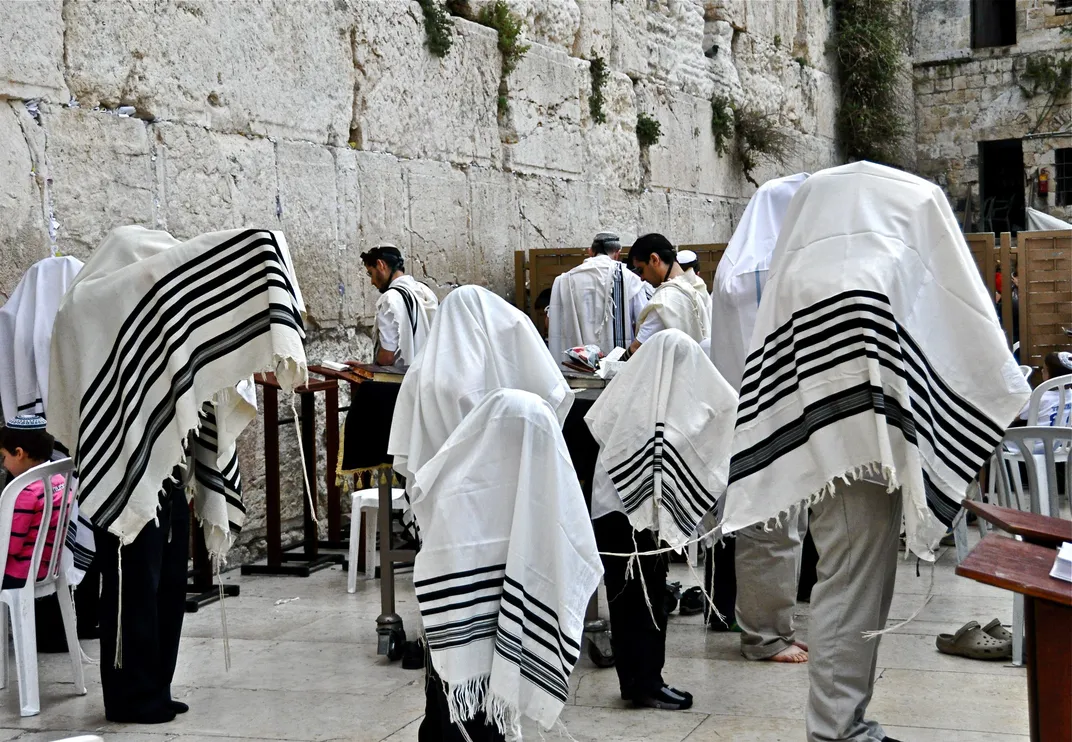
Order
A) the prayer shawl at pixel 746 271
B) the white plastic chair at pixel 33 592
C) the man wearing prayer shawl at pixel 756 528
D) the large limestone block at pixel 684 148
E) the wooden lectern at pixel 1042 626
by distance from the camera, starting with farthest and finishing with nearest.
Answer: the large limestone block at pixel 684 148 < the prayer shawl at pixel 746 271 < the man wearing prayer shawl at pixel 756 528 < the white plastic chair at pixel 33 592 < the wooden lectern at pixel 1042 626

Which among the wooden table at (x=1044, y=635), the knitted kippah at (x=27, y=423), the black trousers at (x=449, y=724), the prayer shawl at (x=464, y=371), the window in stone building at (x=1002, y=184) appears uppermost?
the window in stone building at (x=1002, y=184)

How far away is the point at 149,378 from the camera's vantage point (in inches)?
161

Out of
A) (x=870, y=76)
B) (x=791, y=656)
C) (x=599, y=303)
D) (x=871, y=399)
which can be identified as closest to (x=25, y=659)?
(x=791, y=656)

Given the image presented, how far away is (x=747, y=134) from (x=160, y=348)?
10.3 meters

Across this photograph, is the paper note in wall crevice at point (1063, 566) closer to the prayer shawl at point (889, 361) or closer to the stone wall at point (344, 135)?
the prayer shawl at point (889, 361)

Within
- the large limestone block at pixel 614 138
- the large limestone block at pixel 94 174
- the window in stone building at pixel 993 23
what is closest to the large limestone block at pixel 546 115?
the large limestone block at pixel 614 138

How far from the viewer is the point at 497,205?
31.4ft

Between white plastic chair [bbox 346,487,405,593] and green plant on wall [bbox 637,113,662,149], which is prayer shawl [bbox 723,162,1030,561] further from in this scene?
green plant on wall [bbox 637,113,662,149]

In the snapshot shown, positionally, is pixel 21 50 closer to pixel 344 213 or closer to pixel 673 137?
pixel 344 213

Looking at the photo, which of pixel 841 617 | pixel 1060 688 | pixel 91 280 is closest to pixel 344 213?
pixel 91 280

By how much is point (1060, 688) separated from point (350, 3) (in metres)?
6.71

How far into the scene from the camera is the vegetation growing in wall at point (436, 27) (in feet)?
28.5

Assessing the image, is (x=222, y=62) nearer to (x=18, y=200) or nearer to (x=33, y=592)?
(x=18, y=200)

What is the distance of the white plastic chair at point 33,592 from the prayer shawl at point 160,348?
0.85ft
